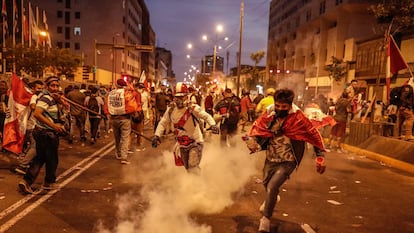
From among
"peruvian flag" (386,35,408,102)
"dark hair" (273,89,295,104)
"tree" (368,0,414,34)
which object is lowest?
"dark hair" (273,89,295,104)

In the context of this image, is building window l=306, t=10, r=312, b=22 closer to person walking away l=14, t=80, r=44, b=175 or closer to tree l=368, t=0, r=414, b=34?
tree l=368, t=0, r=414, b=34

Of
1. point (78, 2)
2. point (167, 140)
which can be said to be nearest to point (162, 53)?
point (78, 2)

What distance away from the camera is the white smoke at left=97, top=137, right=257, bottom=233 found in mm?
5062

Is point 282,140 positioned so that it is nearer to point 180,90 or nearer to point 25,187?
point 180,90

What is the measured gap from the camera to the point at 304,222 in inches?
219

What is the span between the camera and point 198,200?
19.9 feet

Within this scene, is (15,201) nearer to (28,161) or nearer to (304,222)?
(28,161)

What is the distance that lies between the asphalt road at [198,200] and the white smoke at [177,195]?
0.01m

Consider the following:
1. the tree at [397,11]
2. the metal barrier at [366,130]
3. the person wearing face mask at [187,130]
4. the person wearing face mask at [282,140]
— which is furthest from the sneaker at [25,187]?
the tree at [397,11]

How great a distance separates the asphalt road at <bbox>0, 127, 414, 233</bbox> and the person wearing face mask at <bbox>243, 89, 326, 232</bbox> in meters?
0.64

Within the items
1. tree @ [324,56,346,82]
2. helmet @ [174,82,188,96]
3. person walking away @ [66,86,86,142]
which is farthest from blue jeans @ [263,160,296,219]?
tree @ [324,56,346,82]

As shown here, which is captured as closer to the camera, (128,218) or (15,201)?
(128,218)

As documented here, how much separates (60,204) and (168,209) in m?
1.65

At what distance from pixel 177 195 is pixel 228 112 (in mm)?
5383
